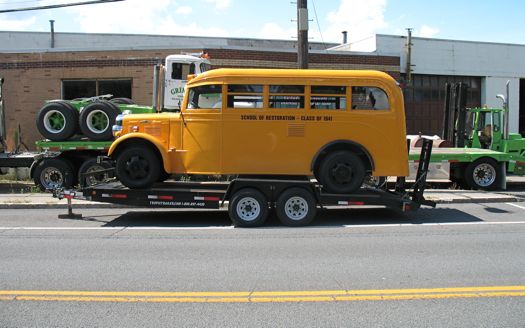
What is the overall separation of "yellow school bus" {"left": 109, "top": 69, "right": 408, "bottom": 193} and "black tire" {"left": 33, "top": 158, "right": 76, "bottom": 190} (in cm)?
603

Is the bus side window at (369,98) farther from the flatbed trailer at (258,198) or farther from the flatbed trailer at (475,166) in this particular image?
the flatbed trailer at (475,166)

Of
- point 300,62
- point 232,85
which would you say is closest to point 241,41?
point 300,62

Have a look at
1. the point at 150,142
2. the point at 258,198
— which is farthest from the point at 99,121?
the point at 258,198

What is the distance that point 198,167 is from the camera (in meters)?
9.77

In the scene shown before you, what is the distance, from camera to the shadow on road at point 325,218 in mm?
9867

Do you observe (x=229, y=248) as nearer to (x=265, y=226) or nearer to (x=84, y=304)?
(x=265, y=226)

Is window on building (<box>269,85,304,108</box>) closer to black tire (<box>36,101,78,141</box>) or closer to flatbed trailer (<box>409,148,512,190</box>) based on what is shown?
flatbed trailer (<box>409,148,512,190</box>)

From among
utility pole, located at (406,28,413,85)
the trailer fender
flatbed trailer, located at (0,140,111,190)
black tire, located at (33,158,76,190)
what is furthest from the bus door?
utility pole, located at (406,28,413,85)

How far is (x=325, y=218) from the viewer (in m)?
10.4

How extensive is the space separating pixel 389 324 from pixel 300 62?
10451mm

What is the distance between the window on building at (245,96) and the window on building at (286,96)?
0.23 metres

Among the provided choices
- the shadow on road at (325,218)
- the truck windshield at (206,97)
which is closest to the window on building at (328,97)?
the truck windshield at (206,97)

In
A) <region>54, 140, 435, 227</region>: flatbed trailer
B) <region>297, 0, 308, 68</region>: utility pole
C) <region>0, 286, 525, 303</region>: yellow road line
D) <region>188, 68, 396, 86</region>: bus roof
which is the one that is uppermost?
<region>297, 0, 308, 68</region>: utility pole

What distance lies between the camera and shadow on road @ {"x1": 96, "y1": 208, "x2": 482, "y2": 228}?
9.87 m
